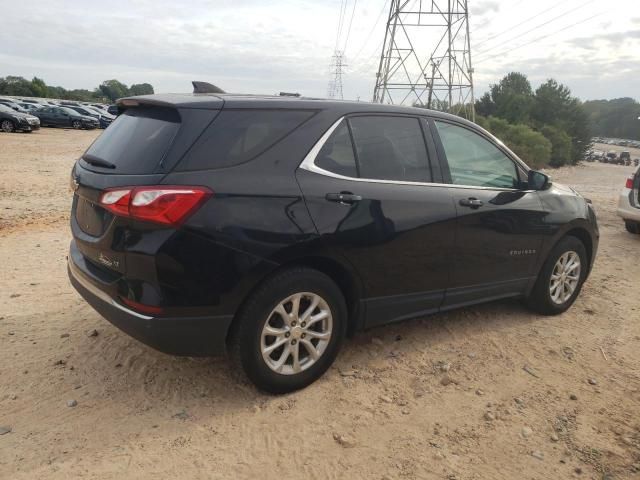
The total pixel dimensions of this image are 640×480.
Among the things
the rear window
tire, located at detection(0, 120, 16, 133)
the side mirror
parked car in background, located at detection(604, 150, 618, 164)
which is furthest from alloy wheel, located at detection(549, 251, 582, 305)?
parked car in background, located at detection(604, 150, 618, 164)

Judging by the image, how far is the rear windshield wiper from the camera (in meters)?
3.12

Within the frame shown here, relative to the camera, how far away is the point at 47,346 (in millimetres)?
3859

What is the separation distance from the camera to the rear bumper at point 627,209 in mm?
8469

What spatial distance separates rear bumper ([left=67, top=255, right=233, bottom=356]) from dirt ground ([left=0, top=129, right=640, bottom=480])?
436 mm

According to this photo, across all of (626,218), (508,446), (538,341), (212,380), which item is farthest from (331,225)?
(626,218)

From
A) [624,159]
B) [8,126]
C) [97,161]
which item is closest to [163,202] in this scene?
[97,161]

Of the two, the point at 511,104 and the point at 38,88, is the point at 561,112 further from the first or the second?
the point at 38,88

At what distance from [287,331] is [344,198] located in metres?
0.86

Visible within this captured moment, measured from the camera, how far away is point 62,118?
3569 cm

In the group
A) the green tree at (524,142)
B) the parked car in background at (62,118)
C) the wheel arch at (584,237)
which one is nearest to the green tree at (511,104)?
the green tree at (524,142)

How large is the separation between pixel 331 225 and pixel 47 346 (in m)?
2.26

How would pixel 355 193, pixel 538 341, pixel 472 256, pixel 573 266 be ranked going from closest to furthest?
pixel 355 193 → pixel 472 256 → pixel 538 341 → pixel 573 266

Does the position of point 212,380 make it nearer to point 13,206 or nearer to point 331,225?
point 331,225

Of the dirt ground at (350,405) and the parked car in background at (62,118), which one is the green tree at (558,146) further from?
the dirt ground at (350,405)
